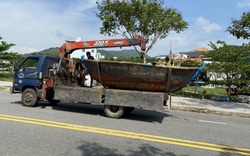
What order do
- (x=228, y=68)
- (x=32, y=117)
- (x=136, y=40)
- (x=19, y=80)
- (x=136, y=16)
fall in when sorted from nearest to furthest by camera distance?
(x=32, y=117)
(x=136, y=40)
(x=19, y=80)
(x=228, y=68)
(x=136, y=16)

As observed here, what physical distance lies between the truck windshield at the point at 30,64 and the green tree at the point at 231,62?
11951 mm

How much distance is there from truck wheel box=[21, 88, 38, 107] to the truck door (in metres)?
0.23

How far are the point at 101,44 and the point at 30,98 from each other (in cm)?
326

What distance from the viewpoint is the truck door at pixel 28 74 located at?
344 inches

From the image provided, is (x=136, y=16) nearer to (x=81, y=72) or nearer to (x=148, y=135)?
(x=81, y=72)

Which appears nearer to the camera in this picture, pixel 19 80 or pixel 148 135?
pixel 148 135

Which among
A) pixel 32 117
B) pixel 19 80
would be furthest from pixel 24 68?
pixel 32 117

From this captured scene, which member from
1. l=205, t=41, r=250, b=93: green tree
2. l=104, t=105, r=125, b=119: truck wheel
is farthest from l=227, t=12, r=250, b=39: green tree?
l=104, t=105, r=125, b=119: truck wheel

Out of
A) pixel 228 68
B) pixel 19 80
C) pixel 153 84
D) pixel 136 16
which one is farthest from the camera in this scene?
pixel 136 16

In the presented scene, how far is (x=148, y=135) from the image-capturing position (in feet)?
18.8

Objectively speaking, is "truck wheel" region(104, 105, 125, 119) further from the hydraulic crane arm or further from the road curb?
the road curb

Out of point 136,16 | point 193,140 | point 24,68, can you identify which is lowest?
point 193,140

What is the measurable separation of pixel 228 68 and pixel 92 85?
34.4 ft

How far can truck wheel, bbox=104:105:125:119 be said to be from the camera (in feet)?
24.8
